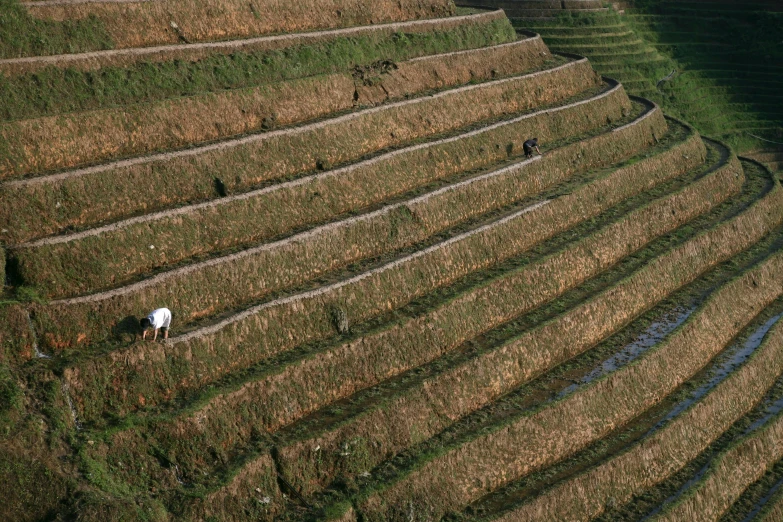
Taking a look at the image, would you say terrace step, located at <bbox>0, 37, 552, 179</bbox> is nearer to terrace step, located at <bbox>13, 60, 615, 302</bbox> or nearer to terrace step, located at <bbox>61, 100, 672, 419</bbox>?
terrace step, located at <bbox>13, 60, 615, 302</bbox>

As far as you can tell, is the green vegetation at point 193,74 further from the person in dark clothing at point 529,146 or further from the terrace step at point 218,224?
the person in dark clothing at point 529,146

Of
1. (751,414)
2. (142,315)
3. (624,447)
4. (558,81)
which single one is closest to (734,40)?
(558,81)

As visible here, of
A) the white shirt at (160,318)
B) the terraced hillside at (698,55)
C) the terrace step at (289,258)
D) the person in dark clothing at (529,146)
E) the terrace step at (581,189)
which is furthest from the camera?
the terraced hillside at (698,55)

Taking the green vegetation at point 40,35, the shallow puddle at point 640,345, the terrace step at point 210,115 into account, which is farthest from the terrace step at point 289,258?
the green vegetation at point 40,35

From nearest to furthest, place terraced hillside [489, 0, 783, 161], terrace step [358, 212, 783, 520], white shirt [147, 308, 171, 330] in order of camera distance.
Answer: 1. white shirt [147, 308, 171, 330]
2. terrace step [358, 212, 783, 520]
3. terraced hillside [489, 0, 783, 161]

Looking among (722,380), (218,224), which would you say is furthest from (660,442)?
(218,224)

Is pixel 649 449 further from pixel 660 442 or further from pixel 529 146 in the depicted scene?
pixel 529 146

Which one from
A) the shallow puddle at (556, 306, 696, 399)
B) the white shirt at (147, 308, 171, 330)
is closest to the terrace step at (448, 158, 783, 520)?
the shallow puddle at (556, 306, 696, 399)
